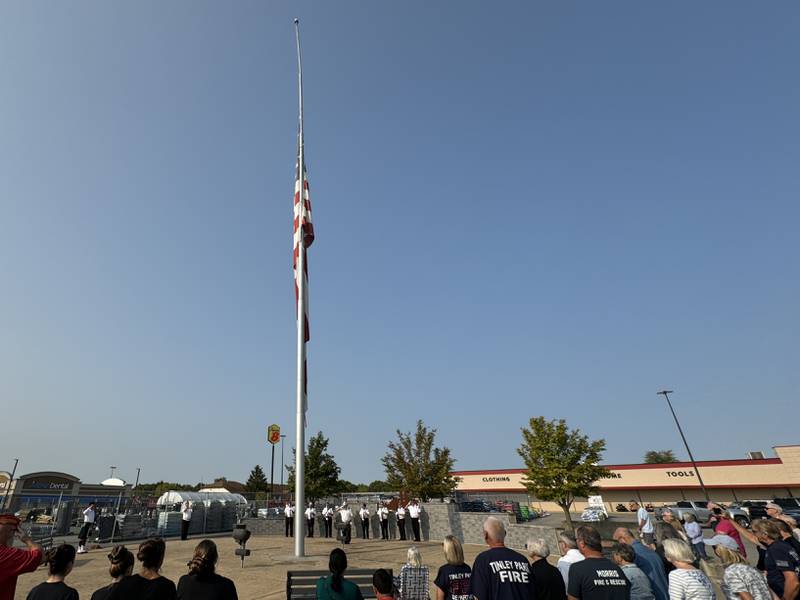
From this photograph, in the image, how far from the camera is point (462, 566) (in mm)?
4469

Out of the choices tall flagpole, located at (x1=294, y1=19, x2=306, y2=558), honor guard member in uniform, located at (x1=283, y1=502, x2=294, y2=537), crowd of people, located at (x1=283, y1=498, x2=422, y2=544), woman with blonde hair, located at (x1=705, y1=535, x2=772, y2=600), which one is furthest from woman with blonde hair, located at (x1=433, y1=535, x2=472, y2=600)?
honor guard member in uniform, located at (x1=283, y1=502, x2=294, y2=537)

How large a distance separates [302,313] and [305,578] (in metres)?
9.39

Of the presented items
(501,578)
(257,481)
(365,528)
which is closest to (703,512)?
(365,528)

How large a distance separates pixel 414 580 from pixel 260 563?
935 centimetres

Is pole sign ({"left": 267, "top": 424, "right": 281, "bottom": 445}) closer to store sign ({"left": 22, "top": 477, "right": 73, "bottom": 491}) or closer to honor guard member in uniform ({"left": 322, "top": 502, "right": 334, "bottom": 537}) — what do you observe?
honor guard member in uniform ({"left": 322, "top": 502, "right": 334, "bottom": 537})

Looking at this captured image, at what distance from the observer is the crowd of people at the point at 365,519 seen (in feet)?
63.5

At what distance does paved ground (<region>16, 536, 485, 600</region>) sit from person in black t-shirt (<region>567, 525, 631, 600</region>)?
5693mm

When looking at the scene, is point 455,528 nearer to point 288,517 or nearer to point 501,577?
point 288,517

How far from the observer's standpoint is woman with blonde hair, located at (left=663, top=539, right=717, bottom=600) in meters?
4.28

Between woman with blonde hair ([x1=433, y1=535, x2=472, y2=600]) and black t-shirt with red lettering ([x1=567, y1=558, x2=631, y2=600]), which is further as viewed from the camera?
woman with blonde hair ([x1=433, y1=535, x2=472, y2=600])

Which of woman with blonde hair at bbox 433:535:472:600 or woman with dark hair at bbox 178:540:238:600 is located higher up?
woman with dark hair at bbox 178:540:238:600

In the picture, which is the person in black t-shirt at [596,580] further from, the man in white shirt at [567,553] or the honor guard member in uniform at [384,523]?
the honor guard member in uniform at [384,523]

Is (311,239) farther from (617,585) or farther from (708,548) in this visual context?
(708,548)

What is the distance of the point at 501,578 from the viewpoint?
4020mm
